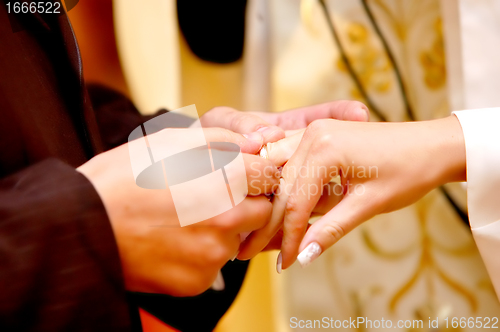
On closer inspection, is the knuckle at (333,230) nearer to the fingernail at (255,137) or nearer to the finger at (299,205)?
the finger at (299,205)

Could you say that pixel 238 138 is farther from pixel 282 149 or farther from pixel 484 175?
pixel 484 175

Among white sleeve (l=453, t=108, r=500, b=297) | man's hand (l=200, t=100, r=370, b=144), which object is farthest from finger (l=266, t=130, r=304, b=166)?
white sleeve (l=453, t=108, r=500, b=297)

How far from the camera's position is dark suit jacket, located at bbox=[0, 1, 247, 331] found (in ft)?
0.99

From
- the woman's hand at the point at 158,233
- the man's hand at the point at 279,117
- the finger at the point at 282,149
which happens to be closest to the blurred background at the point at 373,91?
the man's hand at the point at 279,117

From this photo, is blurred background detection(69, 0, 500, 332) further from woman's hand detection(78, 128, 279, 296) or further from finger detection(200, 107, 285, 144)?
woman's hand detection(78, 128, 279, 296)

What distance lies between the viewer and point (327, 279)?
825 millimetres

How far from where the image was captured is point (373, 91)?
0.83 metres

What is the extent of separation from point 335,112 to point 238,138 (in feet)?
0.70

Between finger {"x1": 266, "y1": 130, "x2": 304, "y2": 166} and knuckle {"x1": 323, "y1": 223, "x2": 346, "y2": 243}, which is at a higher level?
finger {"x1": 266, "y1": 130, "x2": 304, "y2": 166}

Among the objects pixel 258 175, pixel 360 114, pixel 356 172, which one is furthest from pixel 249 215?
pixel 360 114

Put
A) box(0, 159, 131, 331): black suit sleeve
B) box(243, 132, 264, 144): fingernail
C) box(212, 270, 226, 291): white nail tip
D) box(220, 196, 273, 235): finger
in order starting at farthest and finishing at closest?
box(212, 270, 226, 291): white nail tip
box(243, 132, 264, 144): fingernail
box(220, 196, 273, 235): finger
box(0, 159, 131, 331): black suit sleeve

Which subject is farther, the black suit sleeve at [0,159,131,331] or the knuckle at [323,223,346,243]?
the knuckle at [323,223,346,243]

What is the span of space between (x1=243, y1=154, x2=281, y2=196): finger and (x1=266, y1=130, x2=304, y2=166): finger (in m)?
0.06

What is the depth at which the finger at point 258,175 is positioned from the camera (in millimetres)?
456
